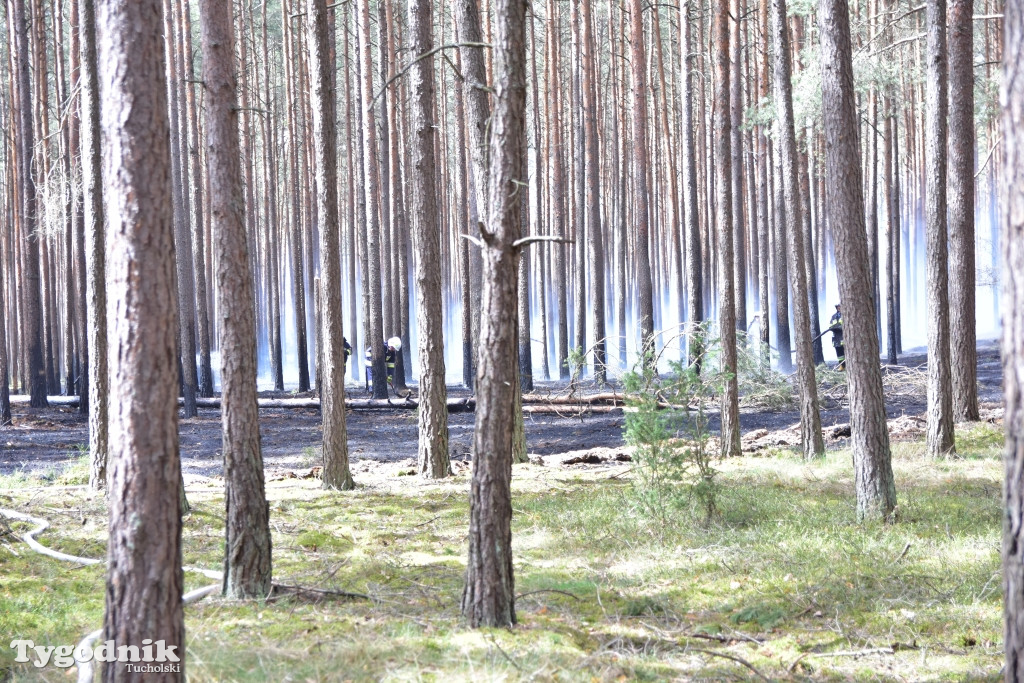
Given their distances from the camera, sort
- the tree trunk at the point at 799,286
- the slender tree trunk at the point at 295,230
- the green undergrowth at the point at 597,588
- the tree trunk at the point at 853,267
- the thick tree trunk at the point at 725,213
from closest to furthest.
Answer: the green undergrowth at the point at 597,588
the tree trunk at the point at 853,267
the tree trunk at the point at 799,286
the thick tree trunk at the point at 725,213
the slender tree trunk at the point at 295,230

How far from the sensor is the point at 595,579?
6570 mm

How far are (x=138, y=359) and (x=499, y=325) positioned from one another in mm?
2022

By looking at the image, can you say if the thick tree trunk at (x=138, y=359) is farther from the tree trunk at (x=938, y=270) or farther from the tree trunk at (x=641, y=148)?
the tree trunk at (x=641, y=148)

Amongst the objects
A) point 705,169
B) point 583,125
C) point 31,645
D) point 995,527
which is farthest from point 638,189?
point 31,645

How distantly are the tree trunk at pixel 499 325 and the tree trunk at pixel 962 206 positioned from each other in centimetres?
844

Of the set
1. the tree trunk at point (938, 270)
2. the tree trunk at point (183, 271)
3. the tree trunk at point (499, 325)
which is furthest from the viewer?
the tree trunk at point (183, 271)

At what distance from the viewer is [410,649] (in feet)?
15.9

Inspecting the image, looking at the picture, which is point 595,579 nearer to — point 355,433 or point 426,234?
point 426,234

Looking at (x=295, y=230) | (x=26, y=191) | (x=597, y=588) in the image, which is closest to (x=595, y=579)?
(x=597, y=588)

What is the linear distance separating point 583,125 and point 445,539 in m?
19.7

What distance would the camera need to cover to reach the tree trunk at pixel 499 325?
199 inches

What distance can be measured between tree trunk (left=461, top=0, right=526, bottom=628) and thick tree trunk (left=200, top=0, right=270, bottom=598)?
1.60 m

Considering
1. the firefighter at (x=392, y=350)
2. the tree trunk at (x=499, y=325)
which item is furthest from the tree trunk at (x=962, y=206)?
the firefighter at (x=392, y=350)

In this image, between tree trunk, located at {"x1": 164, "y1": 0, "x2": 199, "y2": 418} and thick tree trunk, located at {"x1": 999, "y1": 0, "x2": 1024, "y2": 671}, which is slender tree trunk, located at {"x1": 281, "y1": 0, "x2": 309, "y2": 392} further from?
thick tree trunk, located at {"x1": 999, "y1": 0, "x2": 1024, "y2": 671}
